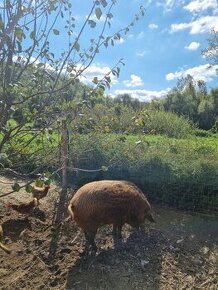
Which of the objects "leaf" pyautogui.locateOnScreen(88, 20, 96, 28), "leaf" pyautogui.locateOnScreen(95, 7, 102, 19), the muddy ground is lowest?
the muddy ground

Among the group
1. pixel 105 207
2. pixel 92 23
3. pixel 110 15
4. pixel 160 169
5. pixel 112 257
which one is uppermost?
pixel 110 15

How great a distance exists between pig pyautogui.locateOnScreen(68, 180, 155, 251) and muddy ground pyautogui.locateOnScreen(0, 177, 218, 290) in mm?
325

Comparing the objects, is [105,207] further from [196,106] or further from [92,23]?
[196,106]

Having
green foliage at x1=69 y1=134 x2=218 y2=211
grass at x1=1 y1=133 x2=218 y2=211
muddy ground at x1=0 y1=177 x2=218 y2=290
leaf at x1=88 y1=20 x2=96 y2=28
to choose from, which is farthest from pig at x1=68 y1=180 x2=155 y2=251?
leaf at x1=88 y1=20 x2=96 y2=28

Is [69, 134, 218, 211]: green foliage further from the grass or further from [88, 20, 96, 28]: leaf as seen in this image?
[88, 20, 96, 28]: leaf

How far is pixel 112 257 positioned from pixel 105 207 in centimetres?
68

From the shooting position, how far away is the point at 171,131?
17.9m

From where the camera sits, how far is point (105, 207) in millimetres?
5180

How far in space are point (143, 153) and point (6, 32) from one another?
16.9 feet

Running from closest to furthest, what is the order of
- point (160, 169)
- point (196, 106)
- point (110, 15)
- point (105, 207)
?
point (110, 15) → point (105, 207) → point (160, 169) → point (196, 106)

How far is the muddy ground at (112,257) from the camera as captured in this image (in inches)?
190

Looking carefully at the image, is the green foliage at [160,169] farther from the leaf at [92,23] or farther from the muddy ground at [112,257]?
the leaf at [92,23]

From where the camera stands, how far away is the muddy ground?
4.82 metres

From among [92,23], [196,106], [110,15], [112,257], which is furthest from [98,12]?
[196,106]
